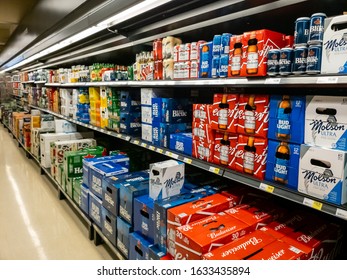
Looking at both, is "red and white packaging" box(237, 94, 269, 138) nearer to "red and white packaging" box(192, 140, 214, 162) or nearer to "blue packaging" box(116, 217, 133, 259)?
"red and white packaging" box(192, 140, 214, 162)

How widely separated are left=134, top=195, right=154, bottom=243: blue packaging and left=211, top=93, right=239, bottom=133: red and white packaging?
703 mm

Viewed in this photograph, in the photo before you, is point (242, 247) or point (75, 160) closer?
point (242, 247)

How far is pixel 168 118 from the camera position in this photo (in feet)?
7.69

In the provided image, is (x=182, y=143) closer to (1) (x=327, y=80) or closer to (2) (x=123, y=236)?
(2) (x=123, y=236)

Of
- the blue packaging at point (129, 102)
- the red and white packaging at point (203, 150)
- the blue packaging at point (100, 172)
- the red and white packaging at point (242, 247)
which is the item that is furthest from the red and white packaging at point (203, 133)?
the blue packaging at point (129, 102)

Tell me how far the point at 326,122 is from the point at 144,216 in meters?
1.30

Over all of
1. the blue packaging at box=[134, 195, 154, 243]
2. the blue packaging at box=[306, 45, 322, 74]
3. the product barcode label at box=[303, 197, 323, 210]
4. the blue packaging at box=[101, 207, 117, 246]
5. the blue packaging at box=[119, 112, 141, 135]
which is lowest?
the blue packaging at box=[101, 207, 117, 246]

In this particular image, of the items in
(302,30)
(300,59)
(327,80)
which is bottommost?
(327,80)

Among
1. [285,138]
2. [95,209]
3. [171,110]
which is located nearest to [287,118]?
[285,138]

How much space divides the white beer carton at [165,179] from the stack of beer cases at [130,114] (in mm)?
968

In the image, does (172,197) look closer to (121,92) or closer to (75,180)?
(121,92)

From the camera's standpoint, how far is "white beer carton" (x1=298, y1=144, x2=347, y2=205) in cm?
122

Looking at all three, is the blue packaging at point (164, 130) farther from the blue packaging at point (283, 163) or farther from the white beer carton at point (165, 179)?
the blue packaging at point (283, 163)

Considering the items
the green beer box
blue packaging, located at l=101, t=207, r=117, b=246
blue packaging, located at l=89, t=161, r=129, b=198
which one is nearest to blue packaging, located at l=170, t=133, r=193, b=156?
blue packaging, located at l=89, t=161, r=129, b=198
